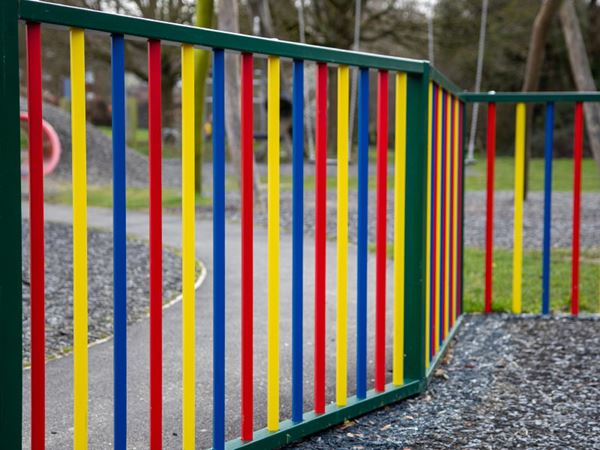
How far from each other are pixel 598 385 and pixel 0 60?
268cm

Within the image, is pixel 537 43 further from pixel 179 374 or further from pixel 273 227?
pixel 273 227

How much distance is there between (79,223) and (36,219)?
0.46 ft

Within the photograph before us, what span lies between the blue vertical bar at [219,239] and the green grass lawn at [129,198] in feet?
28.3

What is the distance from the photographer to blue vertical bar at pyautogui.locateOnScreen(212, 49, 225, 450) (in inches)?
103

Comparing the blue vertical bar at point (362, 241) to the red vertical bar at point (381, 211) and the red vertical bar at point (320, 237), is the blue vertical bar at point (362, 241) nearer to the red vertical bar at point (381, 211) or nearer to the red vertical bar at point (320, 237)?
the red vertical bar at point (381, 211)

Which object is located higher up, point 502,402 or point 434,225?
point 434,225

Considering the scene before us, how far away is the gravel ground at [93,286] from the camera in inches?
183

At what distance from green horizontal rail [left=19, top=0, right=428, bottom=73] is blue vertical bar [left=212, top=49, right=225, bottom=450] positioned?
0.26 ft

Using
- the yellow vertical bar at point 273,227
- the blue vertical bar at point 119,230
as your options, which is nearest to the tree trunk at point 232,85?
the yellow vertical bar at point 273,227

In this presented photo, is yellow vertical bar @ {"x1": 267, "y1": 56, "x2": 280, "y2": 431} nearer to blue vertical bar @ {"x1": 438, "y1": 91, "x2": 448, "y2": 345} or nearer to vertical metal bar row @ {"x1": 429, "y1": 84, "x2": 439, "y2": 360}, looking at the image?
vertical metal bar row @ {"x1": 429, "y1": 84, "x2": 439, "y2": 360}

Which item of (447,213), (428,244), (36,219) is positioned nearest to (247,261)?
(36,219)

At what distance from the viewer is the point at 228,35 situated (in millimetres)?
2613

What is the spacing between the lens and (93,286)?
19.1 feet

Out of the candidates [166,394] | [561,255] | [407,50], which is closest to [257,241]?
[561,255]
